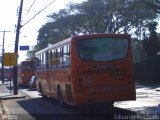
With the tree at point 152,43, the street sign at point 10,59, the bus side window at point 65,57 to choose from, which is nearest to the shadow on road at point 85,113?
the bus side window at point 65,57

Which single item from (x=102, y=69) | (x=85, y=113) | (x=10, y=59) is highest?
(x=10, y=59)

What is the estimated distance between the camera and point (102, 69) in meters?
19.1

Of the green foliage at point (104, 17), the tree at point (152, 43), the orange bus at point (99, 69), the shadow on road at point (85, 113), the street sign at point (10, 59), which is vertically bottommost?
the shadow on road at point (85, 113)

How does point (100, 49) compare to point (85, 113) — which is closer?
point (100, 49)

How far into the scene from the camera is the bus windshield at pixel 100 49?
1927 cm

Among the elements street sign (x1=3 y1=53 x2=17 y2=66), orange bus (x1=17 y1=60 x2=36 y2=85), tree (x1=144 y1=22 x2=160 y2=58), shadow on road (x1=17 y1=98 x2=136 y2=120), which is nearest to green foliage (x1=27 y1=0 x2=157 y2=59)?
tree (x1=144 y1=22 x2=160 y2=58)

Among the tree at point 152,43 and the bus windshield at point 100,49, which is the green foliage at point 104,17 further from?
the bus windshield at point 100,49

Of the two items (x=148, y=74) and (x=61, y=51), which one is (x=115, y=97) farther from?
(x=148, y=74)

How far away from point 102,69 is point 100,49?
0.83 m

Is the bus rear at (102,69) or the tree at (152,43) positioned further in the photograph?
the tree at (152,43)

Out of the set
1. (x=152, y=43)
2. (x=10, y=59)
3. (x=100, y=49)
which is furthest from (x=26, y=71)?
(x=100, y=49)

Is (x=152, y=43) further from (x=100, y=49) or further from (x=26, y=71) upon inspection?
(x=100, y=49)

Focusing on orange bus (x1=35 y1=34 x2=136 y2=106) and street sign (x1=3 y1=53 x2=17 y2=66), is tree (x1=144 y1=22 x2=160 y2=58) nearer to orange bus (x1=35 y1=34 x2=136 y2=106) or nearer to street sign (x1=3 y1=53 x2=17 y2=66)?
street sign (x1=3 y1=53 x2=17 y2=66)

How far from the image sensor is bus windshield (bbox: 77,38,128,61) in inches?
758
